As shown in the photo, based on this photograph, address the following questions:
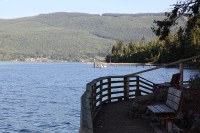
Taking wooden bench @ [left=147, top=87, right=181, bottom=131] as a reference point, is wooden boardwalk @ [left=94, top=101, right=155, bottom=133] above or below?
below

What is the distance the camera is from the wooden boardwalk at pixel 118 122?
11578mm

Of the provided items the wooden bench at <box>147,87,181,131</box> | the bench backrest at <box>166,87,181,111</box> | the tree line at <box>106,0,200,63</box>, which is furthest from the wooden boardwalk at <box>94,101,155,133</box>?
the tree line at <box>106,0,200,63</box>

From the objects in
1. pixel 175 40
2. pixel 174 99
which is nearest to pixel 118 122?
pixel 174 99

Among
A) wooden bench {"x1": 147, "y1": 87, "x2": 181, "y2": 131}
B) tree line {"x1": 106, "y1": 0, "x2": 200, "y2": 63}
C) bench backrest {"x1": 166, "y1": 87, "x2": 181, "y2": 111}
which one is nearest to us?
wooden bench {"x1": 147, "y1": 87, "x2": 181, "y2": 131}

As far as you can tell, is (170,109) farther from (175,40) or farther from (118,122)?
(175,40)

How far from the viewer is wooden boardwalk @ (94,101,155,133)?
11.6 metres

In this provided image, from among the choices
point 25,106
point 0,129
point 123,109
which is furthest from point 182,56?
point 123,109

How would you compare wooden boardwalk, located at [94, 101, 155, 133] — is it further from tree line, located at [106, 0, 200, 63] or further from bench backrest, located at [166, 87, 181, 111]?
tree line, located at [106, 0, 200, 63]

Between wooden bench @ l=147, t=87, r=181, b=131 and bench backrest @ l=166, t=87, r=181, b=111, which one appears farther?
bench backrest @ l=166, t=87, r=181, b=111

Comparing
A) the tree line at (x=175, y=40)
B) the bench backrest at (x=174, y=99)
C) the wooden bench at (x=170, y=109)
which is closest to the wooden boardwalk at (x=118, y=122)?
the wooden bench at (x=170, y=109)

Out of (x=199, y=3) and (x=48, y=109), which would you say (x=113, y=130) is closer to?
(x=199, y=3)

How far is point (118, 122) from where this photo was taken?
42.3 ft

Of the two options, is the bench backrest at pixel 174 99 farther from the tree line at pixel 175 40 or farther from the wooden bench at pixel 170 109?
the tree line at pixel 175 40

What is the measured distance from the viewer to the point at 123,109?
52.1 feet
